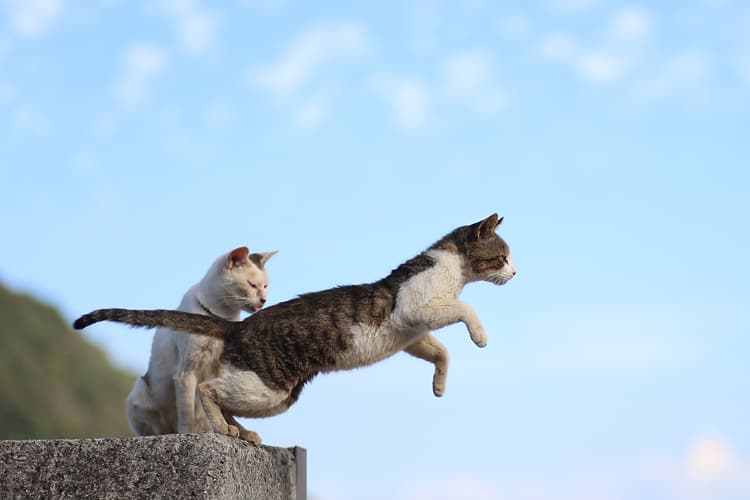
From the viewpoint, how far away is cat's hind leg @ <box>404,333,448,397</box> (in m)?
5.07

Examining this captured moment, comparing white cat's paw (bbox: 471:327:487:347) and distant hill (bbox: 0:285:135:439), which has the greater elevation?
distant hill (bbox: 0:285:135:439)

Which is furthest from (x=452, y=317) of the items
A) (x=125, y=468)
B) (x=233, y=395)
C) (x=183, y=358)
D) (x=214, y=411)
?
(x=125, y=468)

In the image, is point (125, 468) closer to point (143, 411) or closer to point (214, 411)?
point (214, 411)

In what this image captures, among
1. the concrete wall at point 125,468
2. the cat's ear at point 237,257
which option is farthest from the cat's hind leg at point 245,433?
the cat's ear at point 237,257

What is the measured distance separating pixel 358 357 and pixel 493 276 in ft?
2.96

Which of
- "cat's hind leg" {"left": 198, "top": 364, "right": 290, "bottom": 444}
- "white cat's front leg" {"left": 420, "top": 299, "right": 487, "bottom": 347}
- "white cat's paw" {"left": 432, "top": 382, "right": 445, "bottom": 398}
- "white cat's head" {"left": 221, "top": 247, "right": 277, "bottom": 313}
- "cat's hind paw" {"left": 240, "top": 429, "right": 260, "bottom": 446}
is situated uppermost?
"white cat's head" {"left": 221, "top": 247, "right": 277, "bottom": 313}

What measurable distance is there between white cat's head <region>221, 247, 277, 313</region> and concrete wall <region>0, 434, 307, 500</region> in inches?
54.0

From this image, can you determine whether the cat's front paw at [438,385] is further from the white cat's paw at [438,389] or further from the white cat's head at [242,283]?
the white cat's head at [242,283]

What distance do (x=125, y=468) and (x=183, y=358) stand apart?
1056mm

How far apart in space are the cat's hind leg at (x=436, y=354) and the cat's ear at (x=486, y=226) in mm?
625

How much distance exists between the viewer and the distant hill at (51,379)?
14.6 meters

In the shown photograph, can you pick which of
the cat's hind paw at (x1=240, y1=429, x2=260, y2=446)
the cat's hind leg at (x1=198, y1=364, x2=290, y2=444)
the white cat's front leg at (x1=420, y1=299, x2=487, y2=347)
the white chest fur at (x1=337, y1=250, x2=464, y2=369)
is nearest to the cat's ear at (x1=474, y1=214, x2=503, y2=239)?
the white chest fur at (x1=337, y1=250, x2=464, y2=369)

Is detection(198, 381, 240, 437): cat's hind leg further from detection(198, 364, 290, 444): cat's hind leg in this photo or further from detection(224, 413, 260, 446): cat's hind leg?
detection(224, 413, 260, 446): cat's hind leg

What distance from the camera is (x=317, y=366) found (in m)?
4.73
